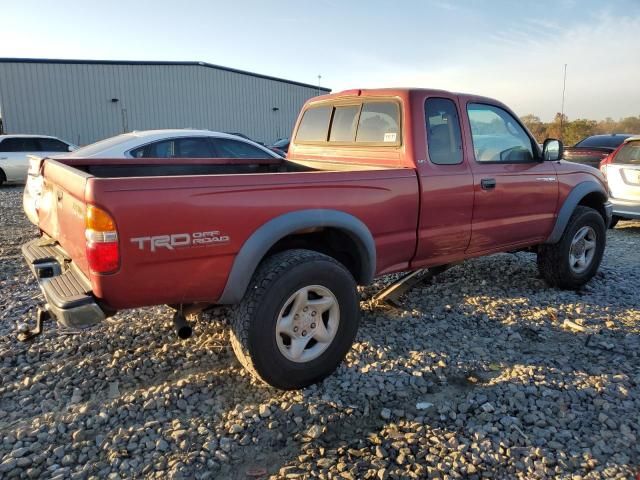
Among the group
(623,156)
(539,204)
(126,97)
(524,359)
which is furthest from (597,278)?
(126,97)

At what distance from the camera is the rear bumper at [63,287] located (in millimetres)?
2467

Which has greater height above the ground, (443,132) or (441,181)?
(443,132)

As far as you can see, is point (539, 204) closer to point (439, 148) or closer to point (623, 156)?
point (439, 148)

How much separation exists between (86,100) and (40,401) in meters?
25.3

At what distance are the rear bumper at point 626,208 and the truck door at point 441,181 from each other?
5.52 metres

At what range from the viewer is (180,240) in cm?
257

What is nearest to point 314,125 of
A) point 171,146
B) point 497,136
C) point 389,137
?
point 389,137

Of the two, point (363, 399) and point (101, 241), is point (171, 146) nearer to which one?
point (101, 241)

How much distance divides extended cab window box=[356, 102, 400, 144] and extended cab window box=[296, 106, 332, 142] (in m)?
0.48

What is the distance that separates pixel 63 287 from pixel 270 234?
1.17 meters

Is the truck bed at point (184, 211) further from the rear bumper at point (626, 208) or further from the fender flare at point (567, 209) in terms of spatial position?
the rear bumper at point (626, 208)

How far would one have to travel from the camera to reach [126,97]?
2573cm

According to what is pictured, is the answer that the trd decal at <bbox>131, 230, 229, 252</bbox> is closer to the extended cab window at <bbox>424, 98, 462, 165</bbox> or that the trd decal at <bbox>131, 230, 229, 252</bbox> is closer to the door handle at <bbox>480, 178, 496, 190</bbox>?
the extended cab window at <bbox>424, 98, 462, 165</bbox>

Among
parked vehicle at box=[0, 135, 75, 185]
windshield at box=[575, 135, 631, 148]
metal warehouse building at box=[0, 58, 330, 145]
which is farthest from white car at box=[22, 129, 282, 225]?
metal warehouse building at box=[0, 58, 330, 145]
